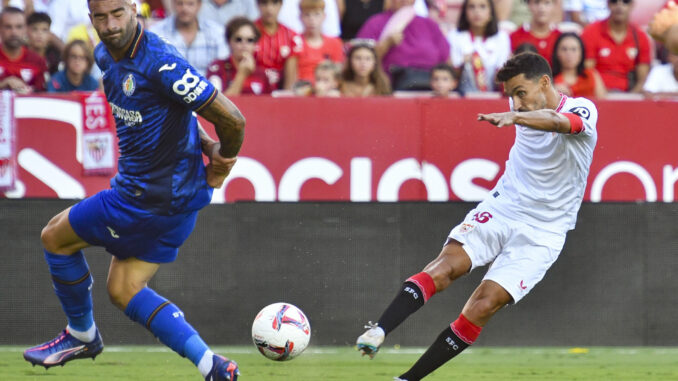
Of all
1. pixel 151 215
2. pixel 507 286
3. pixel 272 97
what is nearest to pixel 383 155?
pixel 272 97

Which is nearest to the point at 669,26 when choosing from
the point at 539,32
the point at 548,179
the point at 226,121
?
the point at 548,179

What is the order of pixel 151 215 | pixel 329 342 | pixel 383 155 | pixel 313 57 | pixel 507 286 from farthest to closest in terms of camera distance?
1. pixel 313 57
2. pixel 383 155
3. pixel 329 342
4. pixel 507 286
5. pixel 151 215

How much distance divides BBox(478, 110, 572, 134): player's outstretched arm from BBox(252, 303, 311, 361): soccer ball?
1716 millimetres

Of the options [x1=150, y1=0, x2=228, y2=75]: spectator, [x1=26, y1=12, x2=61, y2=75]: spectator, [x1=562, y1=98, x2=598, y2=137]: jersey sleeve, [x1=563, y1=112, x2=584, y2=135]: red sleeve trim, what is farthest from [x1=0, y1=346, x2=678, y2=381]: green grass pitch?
[x1=26, y1=12, x2=61, y2=75]: spectator

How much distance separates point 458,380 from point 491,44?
15.0ft

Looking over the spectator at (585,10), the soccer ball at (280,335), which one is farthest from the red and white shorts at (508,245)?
the spectator at (585,10)

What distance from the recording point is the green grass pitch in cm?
747

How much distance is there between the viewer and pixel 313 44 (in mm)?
10930

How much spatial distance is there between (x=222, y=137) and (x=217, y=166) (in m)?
0.23

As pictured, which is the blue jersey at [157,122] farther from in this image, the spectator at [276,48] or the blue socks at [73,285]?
A: the spectator at [276,48]

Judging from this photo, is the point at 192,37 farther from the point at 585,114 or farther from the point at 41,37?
the point at 585,114

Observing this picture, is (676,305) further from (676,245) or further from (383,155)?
(383,155)

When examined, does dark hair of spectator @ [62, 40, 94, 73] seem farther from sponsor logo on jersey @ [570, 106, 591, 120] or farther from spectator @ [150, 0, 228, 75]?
sponsor logo on jersey @ [570, 106, 591, 120]

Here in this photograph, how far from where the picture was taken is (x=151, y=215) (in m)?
6.02
